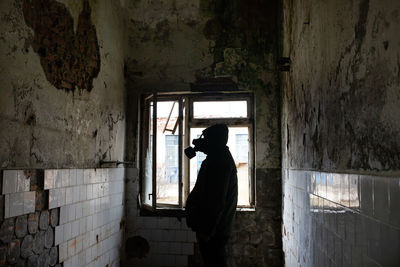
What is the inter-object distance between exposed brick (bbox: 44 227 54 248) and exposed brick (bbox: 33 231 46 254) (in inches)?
1.5

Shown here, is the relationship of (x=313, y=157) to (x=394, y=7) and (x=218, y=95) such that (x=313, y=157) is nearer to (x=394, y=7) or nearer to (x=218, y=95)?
(x=394, y=7)

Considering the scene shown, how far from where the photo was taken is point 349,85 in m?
1.54

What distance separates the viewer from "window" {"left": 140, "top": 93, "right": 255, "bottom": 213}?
422cm

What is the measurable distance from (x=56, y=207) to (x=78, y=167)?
A: 471 millimetres

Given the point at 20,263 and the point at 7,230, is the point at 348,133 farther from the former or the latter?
the point at 20,263

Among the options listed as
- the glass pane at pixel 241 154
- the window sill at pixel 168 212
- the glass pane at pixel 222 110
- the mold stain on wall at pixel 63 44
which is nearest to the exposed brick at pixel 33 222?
the mold stain on wall at pixel 63 44

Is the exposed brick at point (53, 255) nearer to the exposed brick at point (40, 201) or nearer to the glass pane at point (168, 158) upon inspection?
the exposed brick at point (40, 201)

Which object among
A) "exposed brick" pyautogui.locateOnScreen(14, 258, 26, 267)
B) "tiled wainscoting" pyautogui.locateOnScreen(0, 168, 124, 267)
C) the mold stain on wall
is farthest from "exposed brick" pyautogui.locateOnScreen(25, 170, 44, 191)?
the mold stain on wall

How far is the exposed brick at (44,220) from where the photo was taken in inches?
97.8

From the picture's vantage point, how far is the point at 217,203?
2604mm

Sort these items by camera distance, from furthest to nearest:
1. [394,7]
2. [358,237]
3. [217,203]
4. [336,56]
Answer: [217,203] < [336,56] < [358,237] < [394,7]

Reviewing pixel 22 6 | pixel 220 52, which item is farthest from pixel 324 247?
pixel 220 52

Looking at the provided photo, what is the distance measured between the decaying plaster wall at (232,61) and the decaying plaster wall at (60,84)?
0.39 metres

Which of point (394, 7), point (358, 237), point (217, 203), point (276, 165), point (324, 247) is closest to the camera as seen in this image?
point (394, 7)
